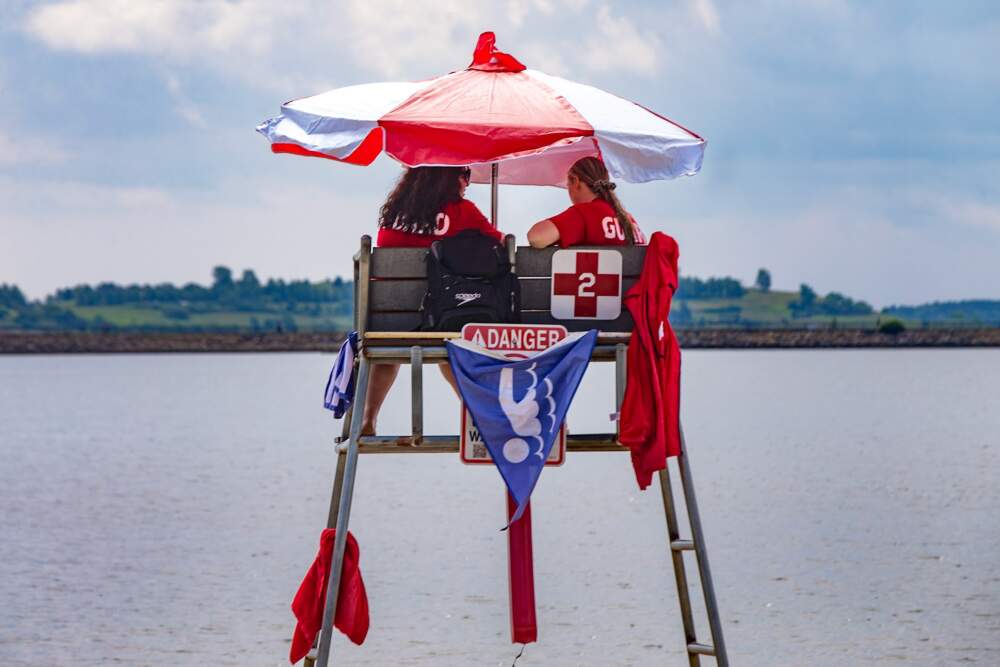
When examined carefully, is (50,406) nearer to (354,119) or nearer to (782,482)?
(782,482)

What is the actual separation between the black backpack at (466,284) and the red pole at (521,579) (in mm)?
995

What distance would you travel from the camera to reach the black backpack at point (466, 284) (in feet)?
23.2

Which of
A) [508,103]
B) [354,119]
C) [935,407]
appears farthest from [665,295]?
[935,407]

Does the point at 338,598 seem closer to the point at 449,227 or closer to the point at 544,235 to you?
the point at 449,227

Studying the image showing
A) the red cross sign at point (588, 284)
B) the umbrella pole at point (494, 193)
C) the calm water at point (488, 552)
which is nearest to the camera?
the red cross sign at point (588, 284)

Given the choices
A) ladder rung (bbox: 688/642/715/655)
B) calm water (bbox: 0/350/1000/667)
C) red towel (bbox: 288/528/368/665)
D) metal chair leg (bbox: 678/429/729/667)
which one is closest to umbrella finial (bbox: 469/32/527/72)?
metal chair leg (bbox: 678/429/729/667)

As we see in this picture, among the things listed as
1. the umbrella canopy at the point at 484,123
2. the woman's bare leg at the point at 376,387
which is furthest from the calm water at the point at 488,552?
the umbrella canopy at the point at 484,123

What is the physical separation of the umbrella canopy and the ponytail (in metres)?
0.19

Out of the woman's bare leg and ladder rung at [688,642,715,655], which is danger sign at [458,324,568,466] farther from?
ladder rung at [688,642,715,655]

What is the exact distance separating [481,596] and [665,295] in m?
6.77

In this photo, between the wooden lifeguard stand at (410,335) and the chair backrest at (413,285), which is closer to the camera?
the wooden lifeguard stand at (410,335)

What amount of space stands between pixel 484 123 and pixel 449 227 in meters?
0.62

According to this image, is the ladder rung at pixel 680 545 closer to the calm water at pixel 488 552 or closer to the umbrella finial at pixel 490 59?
the umbrella finial at pixel 490 59

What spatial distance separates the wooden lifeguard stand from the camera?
275 inches
